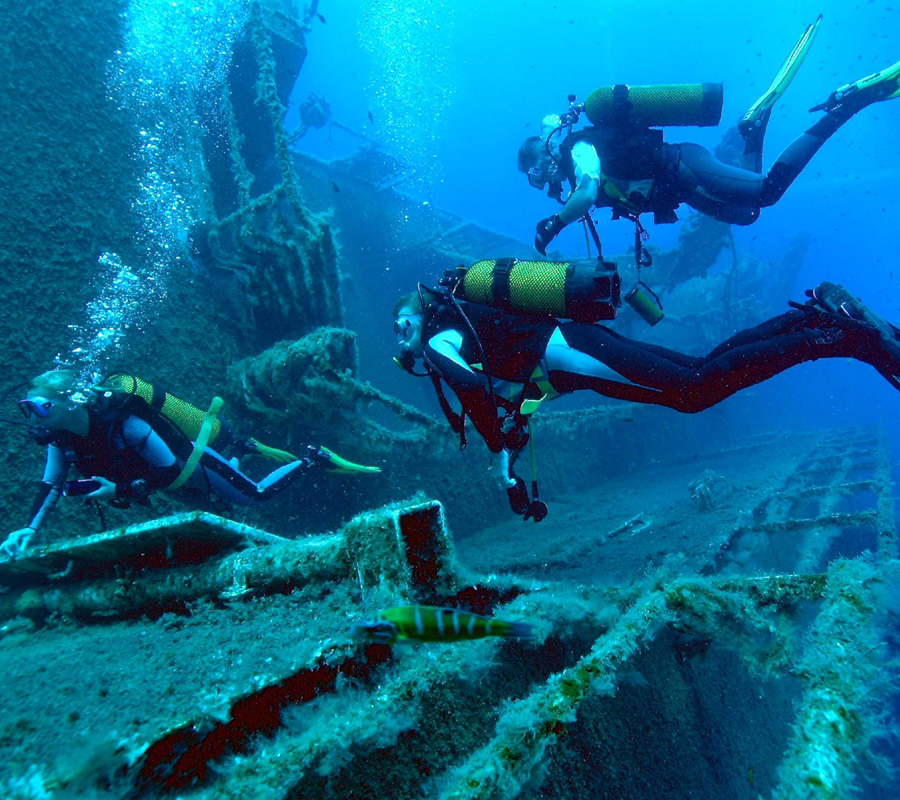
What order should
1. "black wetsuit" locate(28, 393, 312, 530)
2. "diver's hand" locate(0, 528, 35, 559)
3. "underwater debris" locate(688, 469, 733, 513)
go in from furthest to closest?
"underwater debris" locate(688, 469, 733, 513)
"black wetsuit" locate(28, 393, 312, 530)
"diver's hand" locate(0, 528, 35, 559)

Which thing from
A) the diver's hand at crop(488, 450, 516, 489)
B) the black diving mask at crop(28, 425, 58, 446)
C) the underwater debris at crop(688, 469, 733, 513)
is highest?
the black diving mask at crop(28, 425, 58, 446)

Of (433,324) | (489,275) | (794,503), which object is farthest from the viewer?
(794,503)

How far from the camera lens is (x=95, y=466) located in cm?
384

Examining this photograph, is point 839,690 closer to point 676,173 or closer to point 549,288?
point 549,288

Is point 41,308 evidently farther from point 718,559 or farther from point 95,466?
point 718,559

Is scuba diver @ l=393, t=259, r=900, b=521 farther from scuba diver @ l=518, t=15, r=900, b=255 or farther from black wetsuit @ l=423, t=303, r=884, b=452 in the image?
scuba diver @ l=518, t=15, r=900, b=255

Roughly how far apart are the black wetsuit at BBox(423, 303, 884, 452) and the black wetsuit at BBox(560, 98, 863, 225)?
6.26ft

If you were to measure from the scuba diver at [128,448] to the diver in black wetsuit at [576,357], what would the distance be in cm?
236

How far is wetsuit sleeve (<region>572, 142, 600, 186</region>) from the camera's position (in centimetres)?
391

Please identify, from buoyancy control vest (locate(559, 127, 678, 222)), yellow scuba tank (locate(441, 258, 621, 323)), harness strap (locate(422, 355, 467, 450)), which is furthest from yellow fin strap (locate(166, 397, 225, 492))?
buoyancy control vest (locate(559, 127, 678, 222))

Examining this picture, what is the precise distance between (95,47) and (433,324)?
5.63 meters

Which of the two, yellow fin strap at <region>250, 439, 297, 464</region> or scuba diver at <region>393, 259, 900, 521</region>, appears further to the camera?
yellow fin strap at <region>250, 439, 297, 464</region>

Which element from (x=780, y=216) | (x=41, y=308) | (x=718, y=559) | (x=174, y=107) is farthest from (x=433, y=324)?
(x=780, y=216)

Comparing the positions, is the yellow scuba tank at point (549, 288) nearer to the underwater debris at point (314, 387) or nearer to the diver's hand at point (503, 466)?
the diver's hand at point (503, 466)
